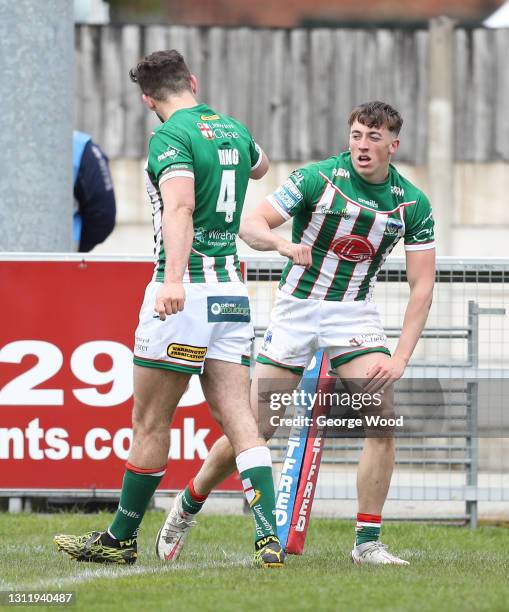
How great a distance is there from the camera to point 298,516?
7660mm

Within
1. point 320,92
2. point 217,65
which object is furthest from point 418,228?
point 217,65

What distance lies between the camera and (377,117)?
7.15 m

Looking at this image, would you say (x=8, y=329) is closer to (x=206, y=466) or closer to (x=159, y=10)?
(x=206, y=466)

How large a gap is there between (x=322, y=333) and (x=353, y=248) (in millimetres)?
427

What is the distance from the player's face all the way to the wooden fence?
6.32 m

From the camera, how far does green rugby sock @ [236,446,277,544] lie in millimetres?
6589

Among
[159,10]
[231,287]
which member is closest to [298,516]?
[231,287]

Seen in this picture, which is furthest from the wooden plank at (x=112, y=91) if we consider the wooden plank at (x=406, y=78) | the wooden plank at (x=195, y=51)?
the wooden plank at (x=406, y=78)

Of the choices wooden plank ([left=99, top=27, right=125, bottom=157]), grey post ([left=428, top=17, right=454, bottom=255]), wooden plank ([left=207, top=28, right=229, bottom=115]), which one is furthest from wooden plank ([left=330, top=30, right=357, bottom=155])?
wooden plank ([left=99, top=27, right=125, bottom=157])

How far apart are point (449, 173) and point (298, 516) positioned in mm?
6477

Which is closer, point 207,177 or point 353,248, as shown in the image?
point 207,177

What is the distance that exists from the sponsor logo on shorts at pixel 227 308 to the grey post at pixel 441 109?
7037 millimetres

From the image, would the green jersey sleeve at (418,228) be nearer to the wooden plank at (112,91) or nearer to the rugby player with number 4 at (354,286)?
the rugby player with number 4 at (354,286)

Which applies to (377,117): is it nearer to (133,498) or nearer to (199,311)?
(199,311)
